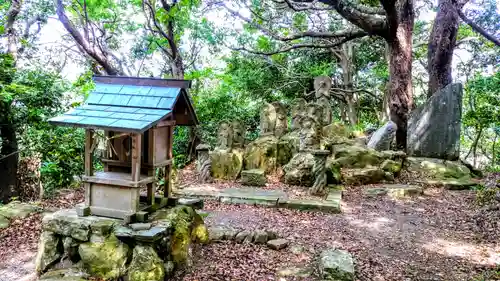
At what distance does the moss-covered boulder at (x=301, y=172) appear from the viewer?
8.21m

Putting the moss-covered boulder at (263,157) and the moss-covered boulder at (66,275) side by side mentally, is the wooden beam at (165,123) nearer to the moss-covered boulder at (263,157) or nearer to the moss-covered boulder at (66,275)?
the moss-covered boulder at (66,275)

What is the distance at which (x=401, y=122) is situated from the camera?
33.8 feet

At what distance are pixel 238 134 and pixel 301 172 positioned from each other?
7.52 feet

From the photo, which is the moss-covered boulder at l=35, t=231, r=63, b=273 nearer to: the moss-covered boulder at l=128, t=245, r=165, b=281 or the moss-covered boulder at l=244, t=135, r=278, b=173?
the moss-covered boulder at l=128, t=245, r=165, b=281

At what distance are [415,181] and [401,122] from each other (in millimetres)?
2322

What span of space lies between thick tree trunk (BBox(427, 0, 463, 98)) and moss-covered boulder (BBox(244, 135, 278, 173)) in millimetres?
5296

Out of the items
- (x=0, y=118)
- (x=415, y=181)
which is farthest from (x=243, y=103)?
(x=0, y=118)

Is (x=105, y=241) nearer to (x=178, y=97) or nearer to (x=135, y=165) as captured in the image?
(x=135, y=165)

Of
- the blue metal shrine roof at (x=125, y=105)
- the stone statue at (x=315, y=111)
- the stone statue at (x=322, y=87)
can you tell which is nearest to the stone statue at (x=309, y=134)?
the stone statue at (x=315, y=111)

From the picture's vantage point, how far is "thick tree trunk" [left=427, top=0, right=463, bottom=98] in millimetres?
9969

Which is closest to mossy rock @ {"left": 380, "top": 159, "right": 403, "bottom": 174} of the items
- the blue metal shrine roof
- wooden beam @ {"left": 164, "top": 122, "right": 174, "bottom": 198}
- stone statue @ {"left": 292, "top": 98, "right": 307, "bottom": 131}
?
stone statue @ {"left": 292, "top": 98, "right": 307, "bottom": 131}

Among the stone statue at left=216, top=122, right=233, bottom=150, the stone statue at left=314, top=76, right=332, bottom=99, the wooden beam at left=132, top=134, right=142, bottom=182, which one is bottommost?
the wooden beam at left=132, top=134, right=142, bottom=182

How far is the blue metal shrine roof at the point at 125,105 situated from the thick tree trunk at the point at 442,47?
28.9 feet

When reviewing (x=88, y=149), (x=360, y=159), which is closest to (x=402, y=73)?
(x=360, y=159)
